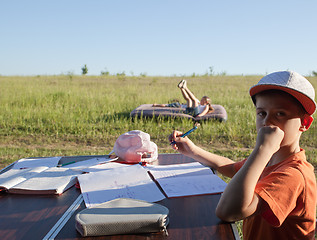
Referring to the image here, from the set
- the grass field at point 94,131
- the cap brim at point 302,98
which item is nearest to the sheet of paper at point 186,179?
the cap brim at point 302,98

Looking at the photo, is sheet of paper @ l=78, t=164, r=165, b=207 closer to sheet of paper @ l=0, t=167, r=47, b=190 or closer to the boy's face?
sheet of paper @ l=0, t=167, r=47, b=190

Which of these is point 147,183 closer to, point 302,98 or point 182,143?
point 182,143

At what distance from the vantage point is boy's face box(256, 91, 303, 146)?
4.19 feet

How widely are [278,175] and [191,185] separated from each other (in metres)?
0.59

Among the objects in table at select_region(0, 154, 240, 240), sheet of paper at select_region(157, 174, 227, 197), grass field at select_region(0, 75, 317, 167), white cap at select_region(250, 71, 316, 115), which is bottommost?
grass field at select_region(0, 75, 317, 167)

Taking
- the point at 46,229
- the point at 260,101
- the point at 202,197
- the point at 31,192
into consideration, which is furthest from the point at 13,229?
the point at 260,101

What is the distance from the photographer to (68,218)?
134 cm

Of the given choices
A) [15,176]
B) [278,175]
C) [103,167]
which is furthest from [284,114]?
[15,176]

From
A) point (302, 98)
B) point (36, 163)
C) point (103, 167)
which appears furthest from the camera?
point (36, 163)

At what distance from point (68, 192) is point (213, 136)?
4907 millimetres

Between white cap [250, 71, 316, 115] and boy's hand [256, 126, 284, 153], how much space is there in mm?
186

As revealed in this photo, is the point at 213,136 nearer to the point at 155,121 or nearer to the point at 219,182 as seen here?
the point at 155,121

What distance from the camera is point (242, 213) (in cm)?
114

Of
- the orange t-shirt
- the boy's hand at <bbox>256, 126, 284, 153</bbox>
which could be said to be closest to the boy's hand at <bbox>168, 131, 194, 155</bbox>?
the orange t-shirt
